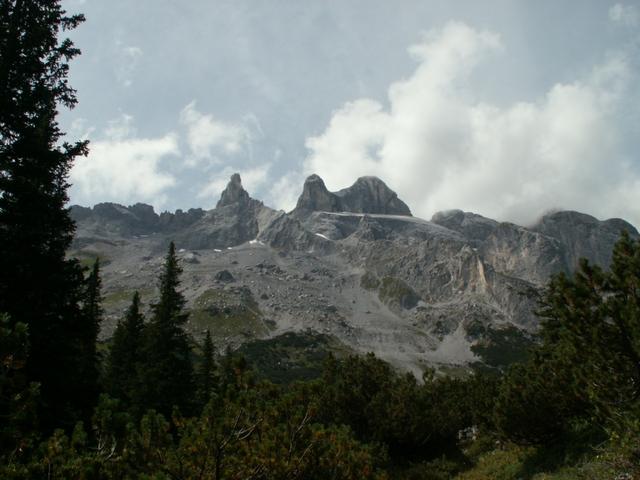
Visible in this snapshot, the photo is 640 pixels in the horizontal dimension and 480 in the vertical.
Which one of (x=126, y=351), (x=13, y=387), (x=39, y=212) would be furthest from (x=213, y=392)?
(x=126, y=351)

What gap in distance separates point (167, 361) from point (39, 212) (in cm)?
2431

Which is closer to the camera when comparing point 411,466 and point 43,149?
point 43,149

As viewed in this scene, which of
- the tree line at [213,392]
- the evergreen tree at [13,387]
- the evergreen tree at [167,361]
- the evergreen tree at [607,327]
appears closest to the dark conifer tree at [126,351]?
the evergreen tree at [167,361]

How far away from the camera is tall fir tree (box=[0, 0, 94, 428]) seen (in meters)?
14.9

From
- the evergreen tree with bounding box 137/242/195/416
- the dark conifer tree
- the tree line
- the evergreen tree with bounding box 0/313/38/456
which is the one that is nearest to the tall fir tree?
the tree line

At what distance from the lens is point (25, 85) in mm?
16828

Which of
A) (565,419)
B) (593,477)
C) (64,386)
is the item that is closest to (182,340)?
(64,386)

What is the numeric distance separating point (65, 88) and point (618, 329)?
65.6ft

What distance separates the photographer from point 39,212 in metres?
15.7

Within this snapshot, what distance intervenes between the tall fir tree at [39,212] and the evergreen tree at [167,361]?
19575 millimetres

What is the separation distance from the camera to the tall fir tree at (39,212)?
14891 millimetres

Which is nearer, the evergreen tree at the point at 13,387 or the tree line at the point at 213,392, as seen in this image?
the evergreen tree at the point at 13,387

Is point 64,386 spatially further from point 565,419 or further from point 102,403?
point 565,419

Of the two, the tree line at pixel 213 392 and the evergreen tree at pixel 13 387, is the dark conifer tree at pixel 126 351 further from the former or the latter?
the evergreen tree at pixel 13 387
